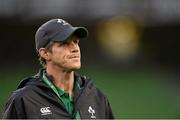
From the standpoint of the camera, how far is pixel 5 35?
18.4m

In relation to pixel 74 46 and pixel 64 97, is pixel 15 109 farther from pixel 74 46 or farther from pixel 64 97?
pixel 74 46

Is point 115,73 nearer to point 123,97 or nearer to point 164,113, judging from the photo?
A: point 123,97

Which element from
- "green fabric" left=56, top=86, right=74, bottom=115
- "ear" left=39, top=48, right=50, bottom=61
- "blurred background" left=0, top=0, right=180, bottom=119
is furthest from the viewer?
"blurred background" left=0, top=0, right=180, bottom=119

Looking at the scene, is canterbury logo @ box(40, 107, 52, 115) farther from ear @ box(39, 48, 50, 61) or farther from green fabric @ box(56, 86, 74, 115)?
ear @ box(39, 48, 50, 61)

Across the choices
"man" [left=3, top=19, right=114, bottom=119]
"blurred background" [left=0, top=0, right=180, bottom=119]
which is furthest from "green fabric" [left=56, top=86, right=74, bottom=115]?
"blurred background" [left=0, top=0, right=180, bottom=119]

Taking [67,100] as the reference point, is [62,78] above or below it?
above

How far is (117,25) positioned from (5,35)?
3.01 meters

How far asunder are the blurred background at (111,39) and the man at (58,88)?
12147 millimetres

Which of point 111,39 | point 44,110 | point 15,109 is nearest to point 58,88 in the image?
point 44,110

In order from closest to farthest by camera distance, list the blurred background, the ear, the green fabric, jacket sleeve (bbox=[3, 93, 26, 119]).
→ jacket sleeve (bbox=[3, 93, 26, 119]) < the green fabric < the ear < the blurred background

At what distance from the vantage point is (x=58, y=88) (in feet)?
14.0

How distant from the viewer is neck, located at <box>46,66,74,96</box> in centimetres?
430

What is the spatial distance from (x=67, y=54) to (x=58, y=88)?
0.22 m

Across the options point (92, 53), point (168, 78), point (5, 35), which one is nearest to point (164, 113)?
point (168, 78)
